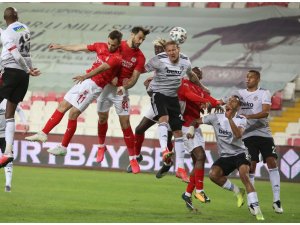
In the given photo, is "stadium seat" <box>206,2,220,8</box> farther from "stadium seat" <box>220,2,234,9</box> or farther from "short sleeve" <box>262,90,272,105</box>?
"short sleeve" <box>262,90,272,105</box>

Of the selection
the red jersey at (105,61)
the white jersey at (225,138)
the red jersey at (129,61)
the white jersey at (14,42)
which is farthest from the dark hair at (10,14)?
the white jersey at (225,138)

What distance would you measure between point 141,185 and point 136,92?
7.96m

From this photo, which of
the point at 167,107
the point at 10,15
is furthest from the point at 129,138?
the point at 10,15

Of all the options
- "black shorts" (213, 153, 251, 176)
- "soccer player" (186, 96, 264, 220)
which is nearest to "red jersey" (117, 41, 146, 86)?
"soccer player" (186, 96, 264, 220)

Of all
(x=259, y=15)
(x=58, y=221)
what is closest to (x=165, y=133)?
(x=58, y=221)

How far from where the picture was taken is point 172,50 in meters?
13.2

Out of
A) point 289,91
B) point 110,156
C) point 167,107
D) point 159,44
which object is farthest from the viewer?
point 289,91

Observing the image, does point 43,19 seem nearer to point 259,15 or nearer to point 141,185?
point 259,15

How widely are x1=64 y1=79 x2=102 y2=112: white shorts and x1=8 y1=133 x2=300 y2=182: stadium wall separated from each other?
9.60 m

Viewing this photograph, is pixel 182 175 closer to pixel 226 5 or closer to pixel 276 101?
pixel 276 101

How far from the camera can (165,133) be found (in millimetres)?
13609

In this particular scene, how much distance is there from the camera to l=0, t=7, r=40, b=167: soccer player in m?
12.9

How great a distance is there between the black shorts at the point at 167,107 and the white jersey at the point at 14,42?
197 centimetres

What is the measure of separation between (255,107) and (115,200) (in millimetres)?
3087
